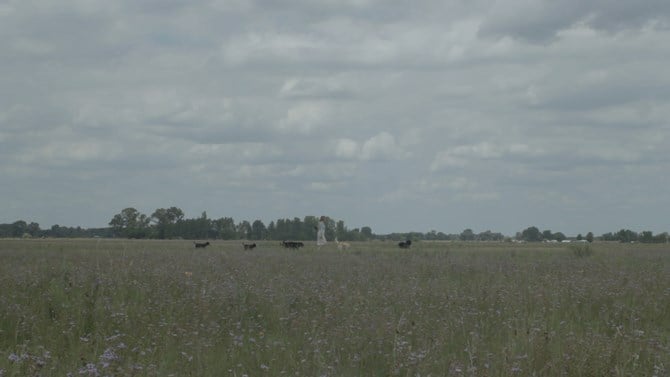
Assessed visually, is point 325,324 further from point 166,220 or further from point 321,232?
→ point 166,220

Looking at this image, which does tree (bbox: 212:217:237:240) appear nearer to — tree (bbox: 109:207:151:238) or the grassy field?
tree (bbox: 109:207:151:238)

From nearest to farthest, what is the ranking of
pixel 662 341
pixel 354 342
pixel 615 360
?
pixel 615 360 < pixel 354 342 < pixel 662 341

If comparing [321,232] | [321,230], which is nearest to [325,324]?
[321,230]

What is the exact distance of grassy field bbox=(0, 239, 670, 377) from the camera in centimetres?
606

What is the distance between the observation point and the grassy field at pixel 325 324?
606cm

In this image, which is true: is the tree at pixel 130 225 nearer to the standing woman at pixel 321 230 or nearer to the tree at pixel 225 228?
the tree at pixel 225 228

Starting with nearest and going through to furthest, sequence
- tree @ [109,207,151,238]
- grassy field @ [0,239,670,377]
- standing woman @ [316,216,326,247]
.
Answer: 1. grassy field @ [0,239,670,377]
2. standing woman @ [316,216,326,247]
3. tree @ [109,207,151,238]

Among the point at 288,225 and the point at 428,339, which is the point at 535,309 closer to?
the point at 428,339

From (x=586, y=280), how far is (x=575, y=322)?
11.6 ft

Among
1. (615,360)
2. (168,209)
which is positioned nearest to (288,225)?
(168,209)

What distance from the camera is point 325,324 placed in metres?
8.23

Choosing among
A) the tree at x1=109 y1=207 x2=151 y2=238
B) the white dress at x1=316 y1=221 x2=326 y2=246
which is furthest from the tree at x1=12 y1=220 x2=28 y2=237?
the white dress at x1=316 y1=221 x2=326 y2=246

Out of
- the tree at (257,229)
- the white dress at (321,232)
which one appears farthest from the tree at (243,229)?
the white dress at (321,232)

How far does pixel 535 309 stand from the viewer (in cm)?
938
